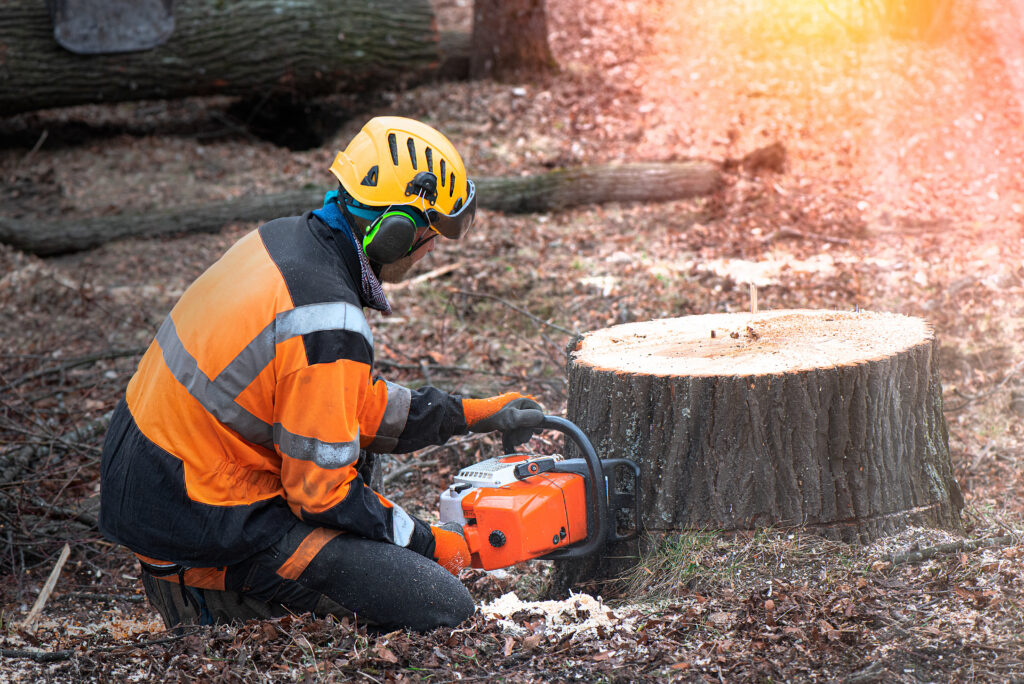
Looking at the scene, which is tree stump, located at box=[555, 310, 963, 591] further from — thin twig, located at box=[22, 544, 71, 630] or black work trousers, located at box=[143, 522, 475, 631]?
thin twig, located at box=[22, 544, 71, 630]

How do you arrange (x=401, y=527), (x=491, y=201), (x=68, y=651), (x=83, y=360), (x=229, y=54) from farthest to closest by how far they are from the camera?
(x=229, y=54), (x=491, y=201), (x=83, y=360), (x=401, y=527), (x=68, y=651)

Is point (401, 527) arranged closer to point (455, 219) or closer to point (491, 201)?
point (455, 219)

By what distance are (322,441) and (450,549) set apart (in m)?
0.77

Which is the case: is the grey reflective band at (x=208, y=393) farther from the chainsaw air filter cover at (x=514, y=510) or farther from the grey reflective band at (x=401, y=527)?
the chainsaw air filter cover at (x=514, y=510)

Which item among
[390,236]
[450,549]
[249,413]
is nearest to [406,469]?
[450,549]

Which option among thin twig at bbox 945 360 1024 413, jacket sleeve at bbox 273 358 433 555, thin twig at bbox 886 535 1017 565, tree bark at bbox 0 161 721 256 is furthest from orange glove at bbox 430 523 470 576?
tree bark at bbox 0 161 721 256

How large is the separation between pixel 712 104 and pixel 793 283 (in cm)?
354

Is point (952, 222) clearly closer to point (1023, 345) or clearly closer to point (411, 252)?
point (1023, 345)

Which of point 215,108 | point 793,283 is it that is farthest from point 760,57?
point 215,108

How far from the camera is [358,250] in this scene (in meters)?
2.94

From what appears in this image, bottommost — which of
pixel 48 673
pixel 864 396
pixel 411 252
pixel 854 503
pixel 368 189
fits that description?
pixel 48 673

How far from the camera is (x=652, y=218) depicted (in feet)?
26.2

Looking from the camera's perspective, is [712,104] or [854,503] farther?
[712,104]

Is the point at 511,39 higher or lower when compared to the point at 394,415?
higher
